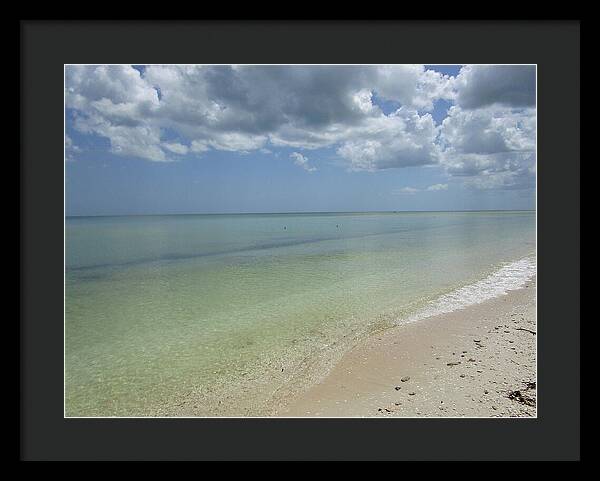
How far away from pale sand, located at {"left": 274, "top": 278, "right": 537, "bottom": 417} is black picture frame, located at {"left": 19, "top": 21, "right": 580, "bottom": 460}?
1.16ft

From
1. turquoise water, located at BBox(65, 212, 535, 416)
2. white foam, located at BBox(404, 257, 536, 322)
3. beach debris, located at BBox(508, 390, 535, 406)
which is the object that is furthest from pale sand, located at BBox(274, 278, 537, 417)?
white foam, located at BBox(404, 257, 536, 322)

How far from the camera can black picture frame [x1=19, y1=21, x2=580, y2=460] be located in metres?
1.90

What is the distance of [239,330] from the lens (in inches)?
163

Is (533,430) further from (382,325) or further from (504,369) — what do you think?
(382,325)

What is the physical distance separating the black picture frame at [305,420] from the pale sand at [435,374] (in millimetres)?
352

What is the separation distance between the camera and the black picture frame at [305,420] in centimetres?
190

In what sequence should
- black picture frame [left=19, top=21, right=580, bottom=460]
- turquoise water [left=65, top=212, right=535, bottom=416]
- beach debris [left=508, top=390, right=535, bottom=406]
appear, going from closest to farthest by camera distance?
black picture frame [left=19, top=21, right=580, bottom=460], beach debris [left=508, top=390, right=535, bottom=406], turquoise water [left=65, top=212, right=535, bottom=416]

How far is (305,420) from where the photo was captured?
1.94m

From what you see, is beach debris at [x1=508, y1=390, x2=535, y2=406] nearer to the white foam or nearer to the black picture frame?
the black picture frame

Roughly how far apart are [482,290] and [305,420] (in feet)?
14.7

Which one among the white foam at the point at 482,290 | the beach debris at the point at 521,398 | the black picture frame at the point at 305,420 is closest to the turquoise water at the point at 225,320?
the white foam at the point at 482,290

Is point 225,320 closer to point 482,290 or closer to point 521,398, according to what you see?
point 521,398
